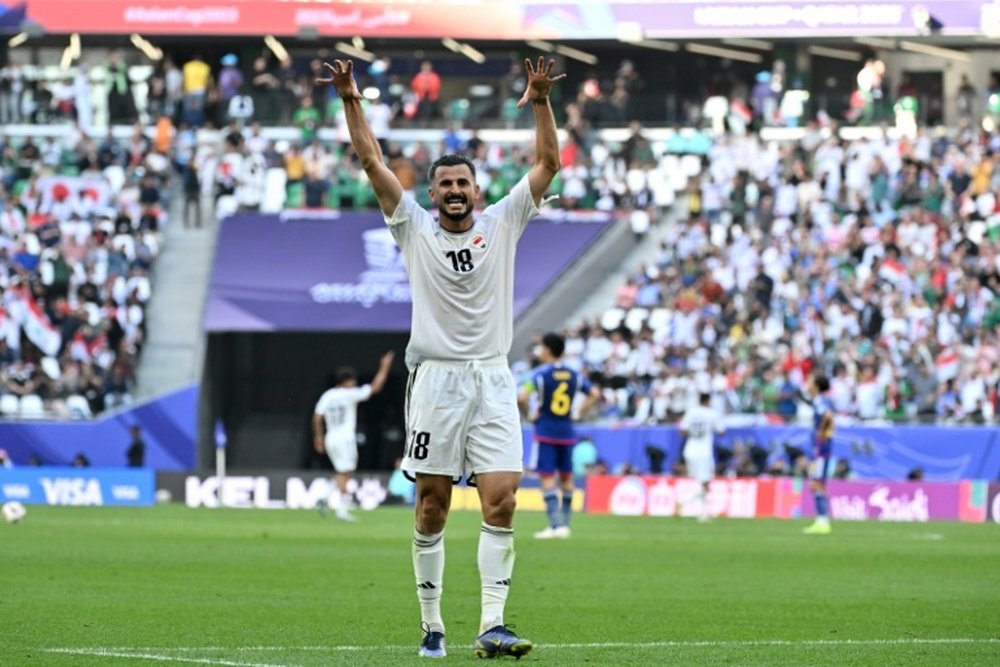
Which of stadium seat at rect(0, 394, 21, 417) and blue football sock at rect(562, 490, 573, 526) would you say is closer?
blue football sock at rect(562, 490, 573, 526)

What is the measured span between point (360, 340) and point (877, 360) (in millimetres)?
12875

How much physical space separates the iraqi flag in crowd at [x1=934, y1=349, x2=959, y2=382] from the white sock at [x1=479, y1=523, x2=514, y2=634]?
26.7m

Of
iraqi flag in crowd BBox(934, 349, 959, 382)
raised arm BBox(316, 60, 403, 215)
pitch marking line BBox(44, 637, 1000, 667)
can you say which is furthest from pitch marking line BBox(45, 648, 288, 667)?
iraqi flag in crowd BBox(934, 349, 959, 382)

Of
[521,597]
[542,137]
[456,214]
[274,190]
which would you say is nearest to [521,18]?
[274,190]

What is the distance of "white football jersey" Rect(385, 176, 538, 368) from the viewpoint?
34.0 feet

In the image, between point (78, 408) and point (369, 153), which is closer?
point (369, 153)

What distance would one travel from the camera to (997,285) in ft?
122

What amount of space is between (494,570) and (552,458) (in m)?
15.6

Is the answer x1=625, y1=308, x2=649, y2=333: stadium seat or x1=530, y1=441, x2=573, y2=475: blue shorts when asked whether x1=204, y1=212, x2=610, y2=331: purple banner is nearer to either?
x1=625, y1=308, x2=649, y2=333: stadium seat

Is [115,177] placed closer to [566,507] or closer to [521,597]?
[566,507]

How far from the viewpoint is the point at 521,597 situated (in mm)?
15031

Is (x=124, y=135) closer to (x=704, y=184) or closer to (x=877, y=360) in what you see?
(x=704, y=184)

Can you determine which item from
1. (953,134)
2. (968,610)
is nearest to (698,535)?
(968,610)

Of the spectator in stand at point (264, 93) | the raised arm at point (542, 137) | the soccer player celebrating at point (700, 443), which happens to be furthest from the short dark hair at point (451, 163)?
the spectator in stand at point (264, 93)
